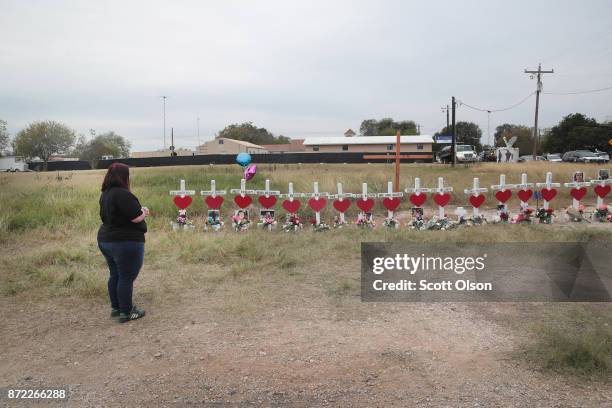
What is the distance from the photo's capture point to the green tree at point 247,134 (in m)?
86.1

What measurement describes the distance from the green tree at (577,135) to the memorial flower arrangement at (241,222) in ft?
188

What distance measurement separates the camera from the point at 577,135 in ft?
187

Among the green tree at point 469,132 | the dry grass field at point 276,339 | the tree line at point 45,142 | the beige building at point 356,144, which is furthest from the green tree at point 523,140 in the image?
the dry grass field at point 276,339

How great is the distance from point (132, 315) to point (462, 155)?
1352 inches

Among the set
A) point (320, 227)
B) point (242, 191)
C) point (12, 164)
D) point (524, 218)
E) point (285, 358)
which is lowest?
point (285, 358)

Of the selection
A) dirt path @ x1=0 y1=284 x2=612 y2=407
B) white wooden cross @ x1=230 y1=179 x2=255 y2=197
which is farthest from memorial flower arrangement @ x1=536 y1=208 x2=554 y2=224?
white wooden cross @ x1=230 y1=179 x2=255 y2=197

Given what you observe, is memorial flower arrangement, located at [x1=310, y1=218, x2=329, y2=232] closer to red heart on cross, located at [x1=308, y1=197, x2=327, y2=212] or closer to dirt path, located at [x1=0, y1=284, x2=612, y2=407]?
red heart on cross, located at [x1=308, y1=197, x2=327, y2=212]

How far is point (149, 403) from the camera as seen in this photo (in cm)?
292

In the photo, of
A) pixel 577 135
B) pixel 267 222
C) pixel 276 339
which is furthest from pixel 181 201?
pixel 577 135

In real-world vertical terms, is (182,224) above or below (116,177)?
below

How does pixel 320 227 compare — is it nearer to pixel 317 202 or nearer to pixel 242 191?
pixel 317 202

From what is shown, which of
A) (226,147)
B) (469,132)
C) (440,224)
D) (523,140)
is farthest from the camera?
(469,132)

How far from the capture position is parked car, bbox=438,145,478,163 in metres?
35.4

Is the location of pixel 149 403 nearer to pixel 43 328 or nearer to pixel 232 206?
pixel 43 328
